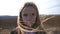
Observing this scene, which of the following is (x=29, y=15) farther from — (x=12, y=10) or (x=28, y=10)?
(x=12, y=10)

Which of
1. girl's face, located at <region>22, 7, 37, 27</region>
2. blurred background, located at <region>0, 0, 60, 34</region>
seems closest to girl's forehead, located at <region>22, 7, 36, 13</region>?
girl's face, located at <region>22, 7, 37, 27</region>

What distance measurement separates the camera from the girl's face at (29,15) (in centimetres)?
60

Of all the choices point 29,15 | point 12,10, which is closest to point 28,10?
point 29,15

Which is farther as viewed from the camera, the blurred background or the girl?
the blurred background

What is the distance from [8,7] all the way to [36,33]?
65 cm

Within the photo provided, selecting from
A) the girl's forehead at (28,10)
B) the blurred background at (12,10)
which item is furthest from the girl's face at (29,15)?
the blurred background at (12,10)

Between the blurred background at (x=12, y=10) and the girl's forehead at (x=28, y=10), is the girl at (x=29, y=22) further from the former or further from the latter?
the blurred background at (x=12, y=10)

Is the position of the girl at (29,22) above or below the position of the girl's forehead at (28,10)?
below

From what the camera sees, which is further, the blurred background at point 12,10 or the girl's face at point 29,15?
the blurred background at point 12,10

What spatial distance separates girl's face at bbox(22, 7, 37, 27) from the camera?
60cm

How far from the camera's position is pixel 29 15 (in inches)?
24.0

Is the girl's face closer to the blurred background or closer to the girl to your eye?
the girl

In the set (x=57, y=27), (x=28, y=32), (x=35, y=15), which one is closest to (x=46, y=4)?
(x=57, y=27)

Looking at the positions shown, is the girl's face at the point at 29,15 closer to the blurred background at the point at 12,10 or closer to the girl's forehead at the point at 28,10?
the girl's forehead at the point at 28,10
